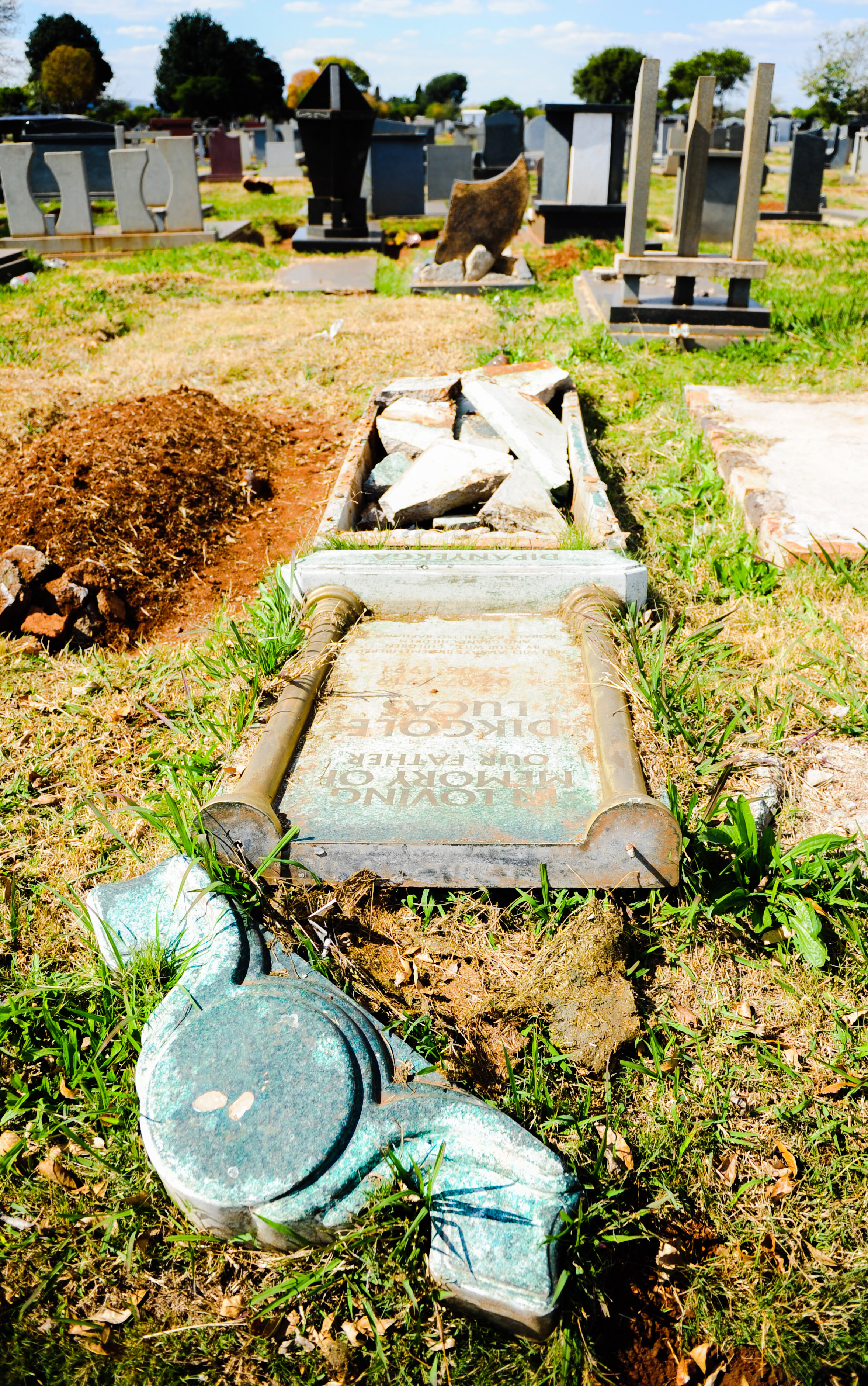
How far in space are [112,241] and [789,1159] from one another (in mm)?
13775

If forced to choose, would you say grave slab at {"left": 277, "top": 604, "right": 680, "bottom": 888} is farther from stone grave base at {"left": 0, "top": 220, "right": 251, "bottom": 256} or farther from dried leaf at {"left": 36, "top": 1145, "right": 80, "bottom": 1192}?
stone grave base at {"left": 0, "top": 220, "right": 251, "bottom": 256}

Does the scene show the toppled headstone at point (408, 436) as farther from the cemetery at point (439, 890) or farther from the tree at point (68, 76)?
the tree at point (68, 76)

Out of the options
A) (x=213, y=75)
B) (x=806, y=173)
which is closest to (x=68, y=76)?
(x=213, y=75)

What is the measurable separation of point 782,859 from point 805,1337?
1.04 m

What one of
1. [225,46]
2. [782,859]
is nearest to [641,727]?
[782,859]

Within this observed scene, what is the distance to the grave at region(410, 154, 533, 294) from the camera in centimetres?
984

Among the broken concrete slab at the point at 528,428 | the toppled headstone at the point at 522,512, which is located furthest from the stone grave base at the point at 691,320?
the toppled headstone at the point at 522,512

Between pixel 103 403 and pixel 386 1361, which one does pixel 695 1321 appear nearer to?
pixel 386 1361

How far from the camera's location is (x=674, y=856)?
2293 millimetres

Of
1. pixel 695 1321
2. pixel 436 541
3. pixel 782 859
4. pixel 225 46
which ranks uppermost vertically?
pixel 225 46

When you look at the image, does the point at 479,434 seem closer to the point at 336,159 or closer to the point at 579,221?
the point at 336,159

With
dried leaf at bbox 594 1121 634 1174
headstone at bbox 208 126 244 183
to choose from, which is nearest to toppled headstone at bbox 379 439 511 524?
dried leaf at bbox 594 1121 634 1174

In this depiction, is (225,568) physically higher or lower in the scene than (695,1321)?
higher

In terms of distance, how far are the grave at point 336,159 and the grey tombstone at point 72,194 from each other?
2.84 meters
